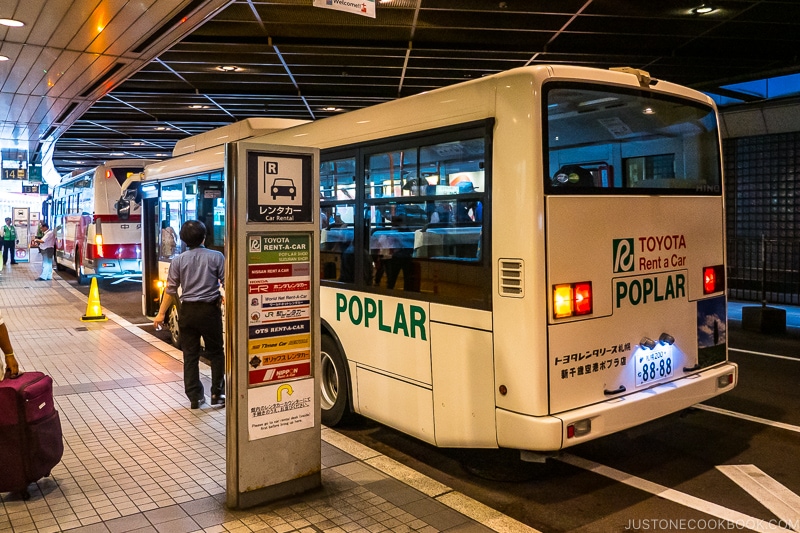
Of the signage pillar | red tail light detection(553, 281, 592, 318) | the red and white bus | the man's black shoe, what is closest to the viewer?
red tail light detection(553, 281, 592, 318)

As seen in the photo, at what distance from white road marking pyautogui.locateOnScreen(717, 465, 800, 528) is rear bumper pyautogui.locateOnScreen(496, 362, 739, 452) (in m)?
0.64

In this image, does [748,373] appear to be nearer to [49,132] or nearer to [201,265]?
[201,265]

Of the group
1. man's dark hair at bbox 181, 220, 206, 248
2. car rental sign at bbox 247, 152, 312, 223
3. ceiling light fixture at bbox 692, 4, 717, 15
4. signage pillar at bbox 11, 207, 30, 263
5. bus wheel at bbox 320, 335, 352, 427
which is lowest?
bus wheel at bbox 320, 335, 352, 427

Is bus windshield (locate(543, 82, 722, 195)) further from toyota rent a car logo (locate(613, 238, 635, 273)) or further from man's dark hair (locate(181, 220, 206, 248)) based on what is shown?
man's dark hair (locate(181, 220, 206, 248))

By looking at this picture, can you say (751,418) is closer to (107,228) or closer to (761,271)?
(761,271)

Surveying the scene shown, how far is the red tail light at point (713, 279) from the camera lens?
5.62 m

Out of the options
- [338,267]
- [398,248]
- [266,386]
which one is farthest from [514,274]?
[338,267]

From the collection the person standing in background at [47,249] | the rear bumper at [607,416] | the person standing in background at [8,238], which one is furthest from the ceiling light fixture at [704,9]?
the person standing in background at [8,238]

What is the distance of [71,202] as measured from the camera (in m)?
24.8

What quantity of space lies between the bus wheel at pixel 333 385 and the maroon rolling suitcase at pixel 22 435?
7.49 feet

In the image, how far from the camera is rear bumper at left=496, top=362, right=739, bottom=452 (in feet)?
14.3

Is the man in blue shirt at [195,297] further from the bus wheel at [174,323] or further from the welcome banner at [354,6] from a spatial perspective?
the bus wheel at [174,323]

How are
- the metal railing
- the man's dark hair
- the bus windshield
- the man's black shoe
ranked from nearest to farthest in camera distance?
1. the bus windshield
2. the man's dark hair
3. the man's black shoe
4. the metal railing

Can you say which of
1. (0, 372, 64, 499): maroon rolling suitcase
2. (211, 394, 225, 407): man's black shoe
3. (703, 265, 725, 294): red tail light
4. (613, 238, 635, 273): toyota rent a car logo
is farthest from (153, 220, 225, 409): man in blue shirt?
(703, 265, 725, 294): red tail light
